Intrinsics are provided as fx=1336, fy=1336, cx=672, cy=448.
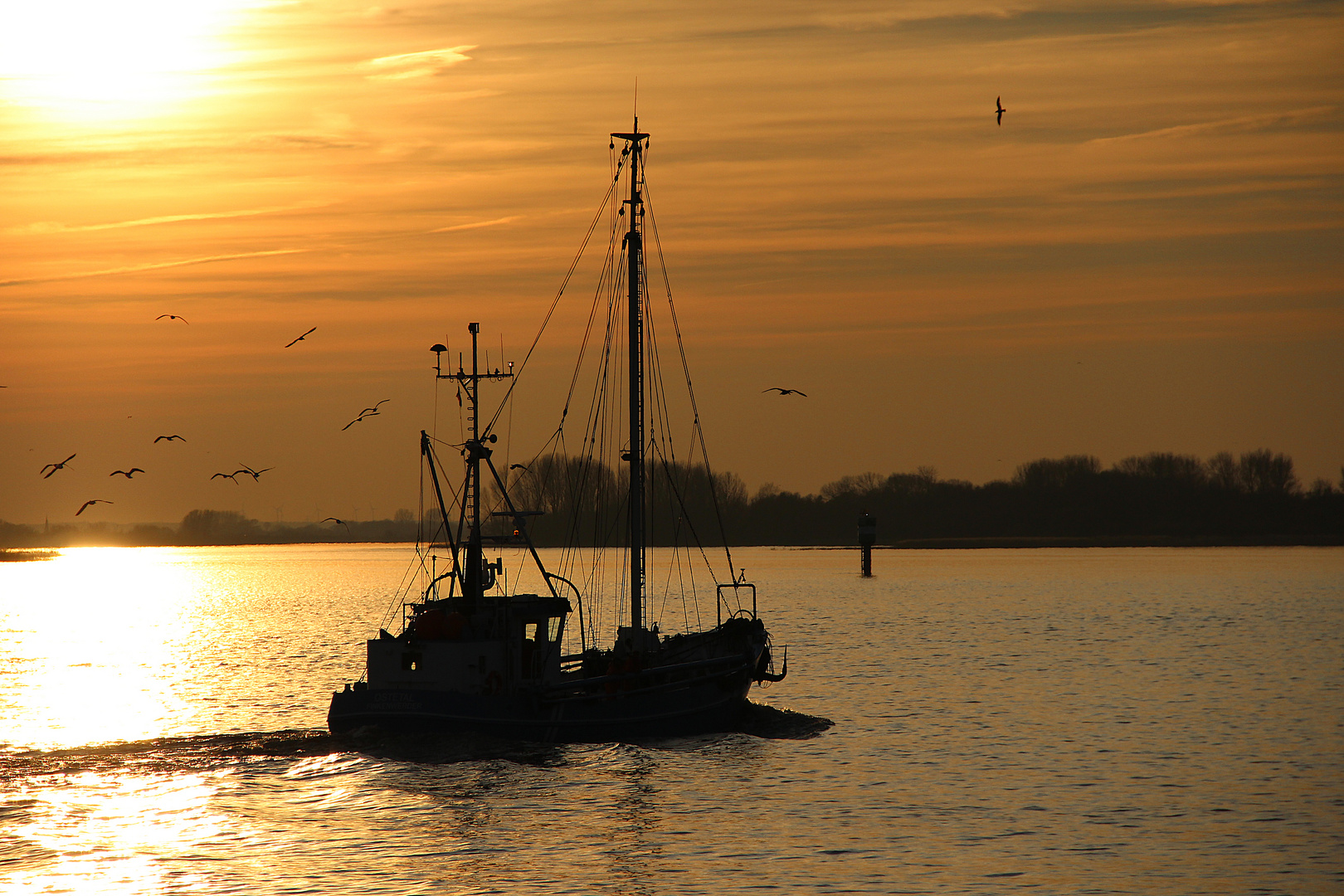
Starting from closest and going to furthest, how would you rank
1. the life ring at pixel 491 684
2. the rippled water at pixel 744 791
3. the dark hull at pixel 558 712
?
1. the rippled water at pixel 744 791
2. the dark hull at pixel 558 712
3. the life ring at pixel 491 684

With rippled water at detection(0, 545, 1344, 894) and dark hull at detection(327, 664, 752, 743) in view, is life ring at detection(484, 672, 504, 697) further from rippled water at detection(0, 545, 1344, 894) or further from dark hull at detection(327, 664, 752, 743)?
rippled water at detection(0, 545, 1344, 894)

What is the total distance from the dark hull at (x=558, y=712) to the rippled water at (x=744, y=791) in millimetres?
634

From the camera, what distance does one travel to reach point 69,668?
7538cm

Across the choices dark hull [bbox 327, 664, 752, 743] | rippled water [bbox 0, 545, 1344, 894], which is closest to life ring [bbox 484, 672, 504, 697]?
dark hull [bbox 327, 664, 752, 743]

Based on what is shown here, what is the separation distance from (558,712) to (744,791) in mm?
7091

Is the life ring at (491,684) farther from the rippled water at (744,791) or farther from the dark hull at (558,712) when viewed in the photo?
the rippled water at (744,791)

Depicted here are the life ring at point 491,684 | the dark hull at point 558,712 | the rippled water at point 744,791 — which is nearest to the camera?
the rippled water at point 744,791

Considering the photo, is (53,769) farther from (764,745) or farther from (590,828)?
(764,745)

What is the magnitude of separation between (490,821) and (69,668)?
52387mm

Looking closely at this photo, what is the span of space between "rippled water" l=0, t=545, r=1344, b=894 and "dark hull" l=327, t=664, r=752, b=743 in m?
0.63

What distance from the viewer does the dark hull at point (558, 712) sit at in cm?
3866

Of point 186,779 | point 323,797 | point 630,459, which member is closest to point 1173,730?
point 630,459

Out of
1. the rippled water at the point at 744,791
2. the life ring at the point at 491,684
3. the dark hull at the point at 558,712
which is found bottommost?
the rippled water at the point at 744,791

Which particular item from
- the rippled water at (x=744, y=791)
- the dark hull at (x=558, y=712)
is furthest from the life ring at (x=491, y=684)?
the rippled water at (x=744, y=791)
